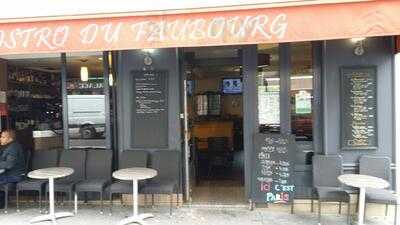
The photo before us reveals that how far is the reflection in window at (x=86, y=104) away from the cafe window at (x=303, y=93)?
313 cm

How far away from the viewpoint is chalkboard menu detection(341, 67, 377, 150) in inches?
244

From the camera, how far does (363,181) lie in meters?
5.41

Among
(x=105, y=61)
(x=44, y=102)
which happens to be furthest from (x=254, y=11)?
(x=44, y=102)

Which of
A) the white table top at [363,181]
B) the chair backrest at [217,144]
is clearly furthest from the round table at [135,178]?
the chair backrest at [217,144]

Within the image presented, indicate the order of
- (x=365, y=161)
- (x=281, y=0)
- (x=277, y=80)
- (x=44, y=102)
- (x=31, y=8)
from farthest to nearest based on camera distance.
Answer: (x=44, y=102) → (x=277, y=80) → (x=365, y=161) → (x=31, y=8) → (x=281, y=0)

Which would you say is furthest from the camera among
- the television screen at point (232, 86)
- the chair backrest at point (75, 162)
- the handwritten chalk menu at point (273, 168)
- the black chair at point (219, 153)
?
the television screen at point (232, 86)

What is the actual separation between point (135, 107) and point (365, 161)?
3.60m

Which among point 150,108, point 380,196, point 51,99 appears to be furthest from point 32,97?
point 380,196

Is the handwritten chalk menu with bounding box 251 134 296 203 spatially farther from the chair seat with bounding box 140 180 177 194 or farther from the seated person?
the seated person

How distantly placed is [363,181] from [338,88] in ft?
4.96

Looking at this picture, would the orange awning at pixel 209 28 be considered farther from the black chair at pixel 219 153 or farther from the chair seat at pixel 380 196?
the black chair at pixel 219 153

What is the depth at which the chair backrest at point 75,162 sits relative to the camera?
6.79 meters

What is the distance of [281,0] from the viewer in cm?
477

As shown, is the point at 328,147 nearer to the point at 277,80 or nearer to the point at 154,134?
the point at 277,80
